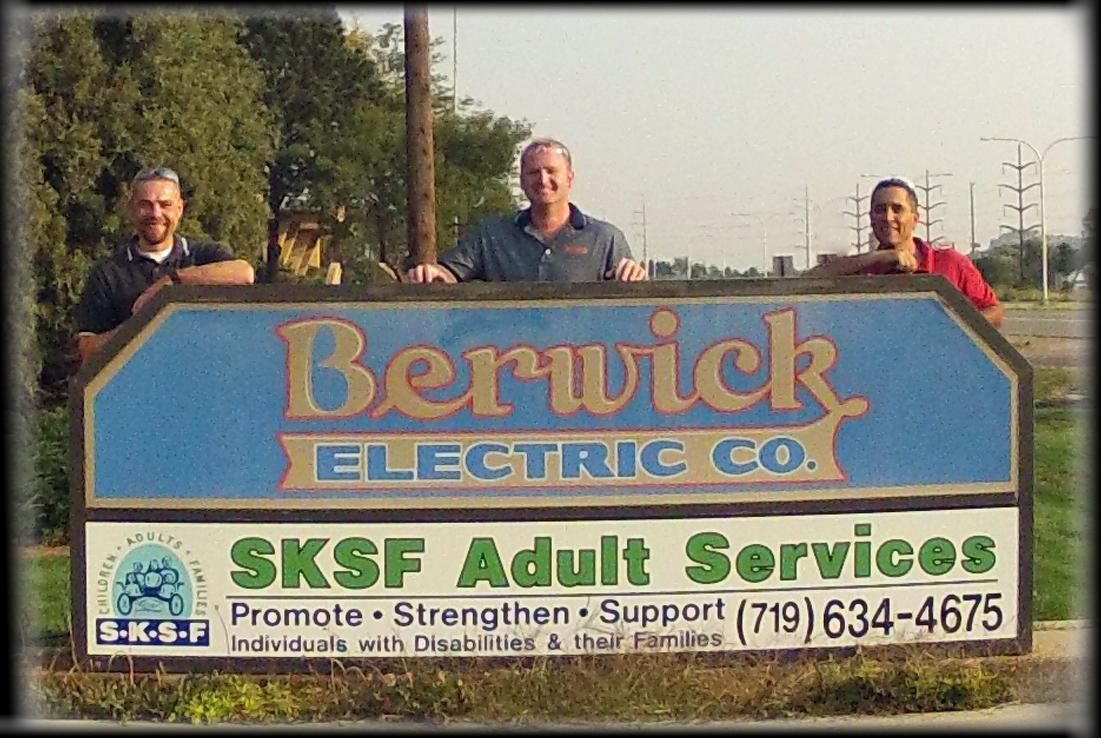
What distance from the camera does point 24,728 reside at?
4.21m

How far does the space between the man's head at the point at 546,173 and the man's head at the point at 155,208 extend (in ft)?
4.27

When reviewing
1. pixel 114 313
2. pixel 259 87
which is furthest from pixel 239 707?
pixel 259 87

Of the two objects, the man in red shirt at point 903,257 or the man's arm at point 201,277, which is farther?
the man in red shirt at point 903,257

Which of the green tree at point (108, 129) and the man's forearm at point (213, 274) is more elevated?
the green tree at point (108, 129)

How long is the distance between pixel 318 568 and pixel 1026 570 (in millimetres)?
2641

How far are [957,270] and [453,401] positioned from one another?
1.99 metres

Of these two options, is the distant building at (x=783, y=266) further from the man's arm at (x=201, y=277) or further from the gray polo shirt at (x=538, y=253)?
the man's arm at (x=201, y=277)

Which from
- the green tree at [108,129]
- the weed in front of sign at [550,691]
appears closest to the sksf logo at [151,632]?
the weed in front of sign at [550,691]

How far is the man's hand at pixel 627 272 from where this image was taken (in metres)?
4.61

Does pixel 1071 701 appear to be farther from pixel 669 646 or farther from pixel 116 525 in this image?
pixel 116 525

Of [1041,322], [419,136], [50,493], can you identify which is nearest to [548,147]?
[419,136]

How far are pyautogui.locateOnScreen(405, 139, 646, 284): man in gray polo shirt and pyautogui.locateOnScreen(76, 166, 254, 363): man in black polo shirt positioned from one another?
75 cm

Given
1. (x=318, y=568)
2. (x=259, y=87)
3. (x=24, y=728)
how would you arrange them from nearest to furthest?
(x=24, y=728) → (x=318, y=568) → (x=259, y=87)

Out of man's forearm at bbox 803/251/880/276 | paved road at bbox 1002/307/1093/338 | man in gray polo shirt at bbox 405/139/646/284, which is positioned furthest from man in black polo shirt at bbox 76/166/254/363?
paved road at bbox 1002/307/1093/338
